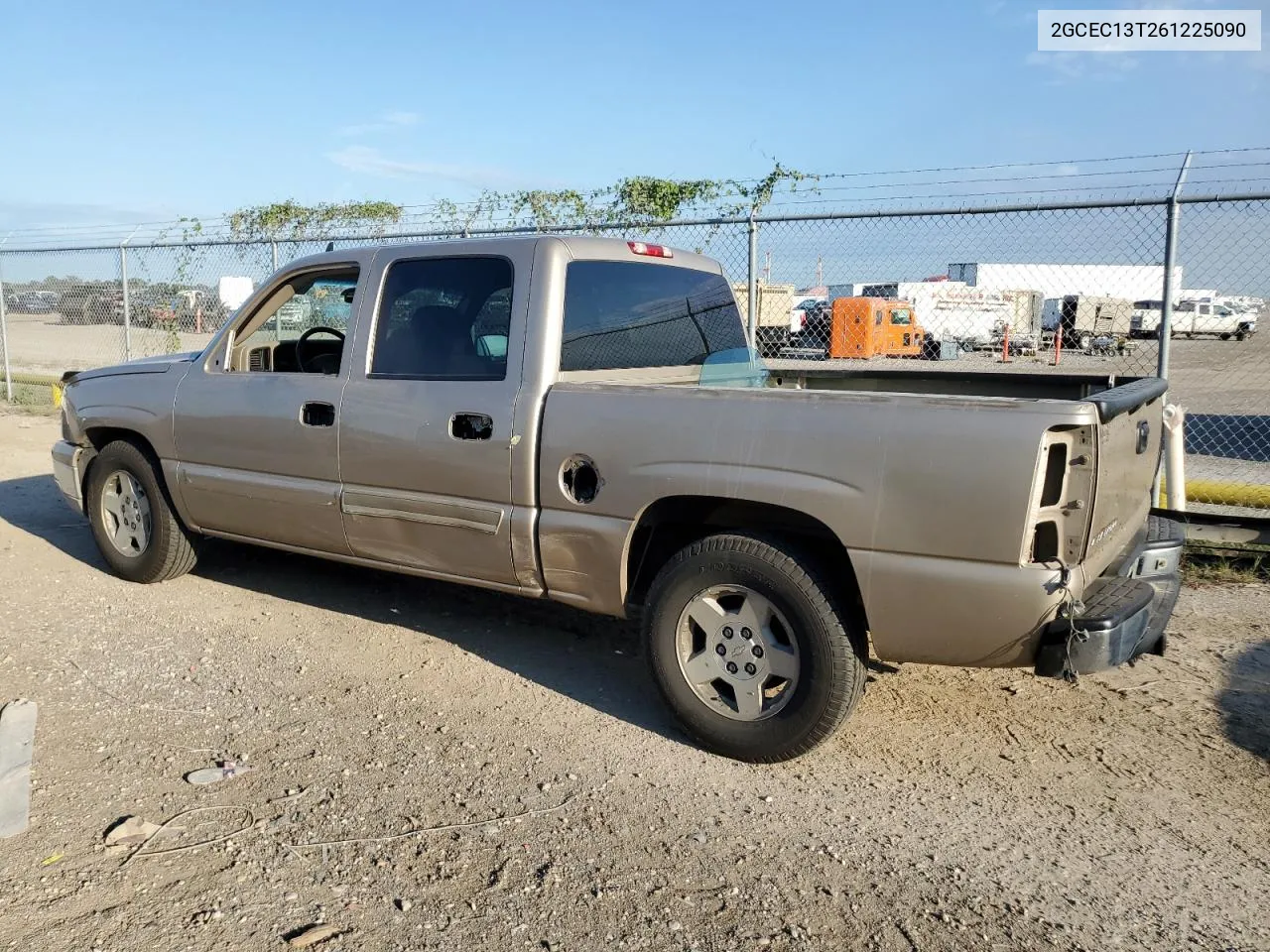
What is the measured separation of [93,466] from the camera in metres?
5.71

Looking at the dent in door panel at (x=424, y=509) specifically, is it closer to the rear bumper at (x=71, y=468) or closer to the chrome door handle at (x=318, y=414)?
the chrome door handle at (x=318, y=414)

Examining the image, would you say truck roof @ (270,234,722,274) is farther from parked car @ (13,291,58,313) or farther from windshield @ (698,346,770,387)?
parked car @ (13,291,58,313)

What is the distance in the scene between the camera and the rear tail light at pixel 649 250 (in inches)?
176

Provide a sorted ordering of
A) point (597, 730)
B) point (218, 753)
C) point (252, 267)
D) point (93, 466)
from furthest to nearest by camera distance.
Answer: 1. point (252, 267)
2. point (93, 466)
3. point (597, 730)
4. point (218, 753)

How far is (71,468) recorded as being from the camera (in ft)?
19.1

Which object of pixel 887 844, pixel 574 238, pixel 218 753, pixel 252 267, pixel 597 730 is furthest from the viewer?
pixel 252 267

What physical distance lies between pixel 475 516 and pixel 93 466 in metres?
2.94

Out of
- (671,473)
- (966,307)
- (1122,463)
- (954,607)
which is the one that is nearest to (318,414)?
(671,473)

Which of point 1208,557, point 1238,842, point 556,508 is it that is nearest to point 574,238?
point 556,508

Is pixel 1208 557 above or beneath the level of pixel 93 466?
beneath

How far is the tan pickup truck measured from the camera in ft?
10.2

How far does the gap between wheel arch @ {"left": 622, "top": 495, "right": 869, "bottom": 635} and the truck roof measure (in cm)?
119

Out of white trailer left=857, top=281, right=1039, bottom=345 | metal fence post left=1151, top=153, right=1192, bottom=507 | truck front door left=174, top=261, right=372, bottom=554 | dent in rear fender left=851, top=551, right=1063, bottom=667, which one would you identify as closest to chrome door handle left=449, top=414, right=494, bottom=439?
truck front door left=174, top=261, right=372, bottom=554

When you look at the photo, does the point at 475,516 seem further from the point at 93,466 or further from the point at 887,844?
the point at 93,466
